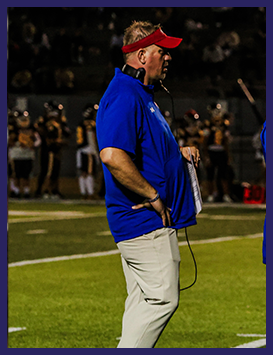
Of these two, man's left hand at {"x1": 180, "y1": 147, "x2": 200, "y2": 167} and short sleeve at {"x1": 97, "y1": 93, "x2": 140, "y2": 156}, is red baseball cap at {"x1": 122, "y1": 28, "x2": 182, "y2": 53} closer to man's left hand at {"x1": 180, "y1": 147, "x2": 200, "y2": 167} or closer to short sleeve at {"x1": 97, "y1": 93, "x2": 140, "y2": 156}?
short sleeve at {"x1": 97, "y1": 93, "x2": 140, "y2": 156}

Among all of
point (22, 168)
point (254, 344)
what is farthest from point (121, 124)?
point (22, 168)

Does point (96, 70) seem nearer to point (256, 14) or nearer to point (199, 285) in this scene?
point (256, 14)

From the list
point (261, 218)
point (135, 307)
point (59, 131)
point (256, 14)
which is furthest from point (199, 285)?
point (256, 14)

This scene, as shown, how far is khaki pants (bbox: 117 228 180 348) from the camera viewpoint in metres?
4.34

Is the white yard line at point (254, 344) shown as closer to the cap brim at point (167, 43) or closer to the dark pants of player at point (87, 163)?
the cap brim at point (167, 43)

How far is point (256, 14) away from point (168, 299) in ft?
93.1

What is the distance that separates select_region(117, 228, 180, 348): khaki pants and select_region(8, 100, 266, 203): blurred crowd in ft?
51.9

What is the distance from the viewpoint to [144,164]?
4297 millimetres

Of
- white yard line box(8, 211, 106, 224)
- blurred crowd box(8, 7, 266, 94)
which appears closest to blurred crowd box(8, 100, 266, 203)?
white yard line box(8, 211, 106, 224)

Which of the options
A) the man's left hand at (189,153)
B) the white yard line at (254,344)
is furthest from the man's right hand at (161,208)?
the white yard line at (254,344)

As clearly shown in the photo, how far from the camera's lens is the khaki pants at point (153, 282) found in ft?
14.2

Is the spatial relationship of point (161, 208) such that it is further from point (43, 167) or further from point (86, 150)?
point (43, 167)

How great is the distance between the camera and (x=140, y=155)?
429cm

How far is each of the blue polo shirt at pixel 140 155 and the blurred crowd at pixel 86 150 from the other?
15.8m
